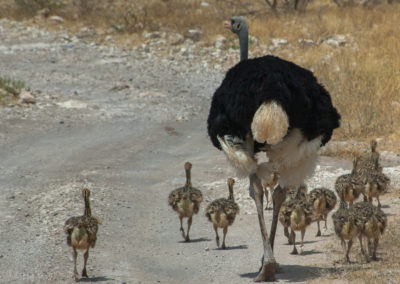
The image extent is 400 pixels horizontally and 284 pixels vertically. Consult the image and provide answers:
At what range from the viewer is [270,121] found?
7.07 metres

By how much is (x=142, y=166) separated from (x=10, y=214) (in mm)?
3413

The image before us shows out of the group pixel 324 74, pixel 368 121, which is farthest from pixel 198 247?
pixel 324 74

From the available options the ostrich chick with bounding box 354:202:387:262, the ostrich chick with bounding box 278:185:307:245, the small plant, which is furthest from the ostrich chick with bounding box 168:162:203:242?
the small plant

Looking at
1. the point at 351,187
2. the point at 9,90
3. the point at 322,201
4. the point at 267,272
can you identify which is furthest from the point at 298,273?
the point at 9,90

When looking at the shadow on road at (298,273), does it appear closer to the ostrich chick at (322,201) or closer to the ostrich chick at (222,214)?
the ostrich chick at (222,214)

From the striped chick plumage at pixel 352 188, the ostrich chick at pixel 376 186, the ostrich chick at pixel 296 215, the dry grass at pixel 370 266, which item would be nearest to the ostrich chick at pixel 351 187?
the striped chick plumage at pixel 352 188

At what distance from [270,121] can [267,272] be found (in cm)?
149

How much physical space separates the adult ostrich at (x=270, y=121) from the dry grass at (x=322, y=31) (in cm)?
653

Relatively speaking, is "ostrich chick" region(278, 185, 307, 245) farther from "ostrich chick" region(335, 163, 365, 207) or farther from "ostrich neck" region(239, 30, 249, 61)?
"ostrich neck" region(239, 30, 249, 61)

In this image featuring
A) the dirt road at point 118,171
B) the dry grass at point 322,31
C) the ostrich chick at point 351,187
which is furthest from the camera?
the dry grass at point 322,31

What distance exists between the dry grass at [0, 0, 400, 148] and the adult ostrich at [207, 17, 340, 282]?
653 cm

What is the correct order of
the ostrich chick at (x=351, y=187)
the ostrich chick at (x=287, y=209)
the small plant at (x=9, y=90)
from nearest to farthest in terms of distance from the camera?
the ostrich chick at (x=287, y=209) → the ostrich chick at (x=351, y=187) → the small plant at (x=9, y=90)

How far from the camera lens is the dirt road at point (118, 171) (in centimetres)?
845

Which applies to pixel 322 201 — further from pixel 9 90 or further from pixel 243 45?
pixel 9 90
